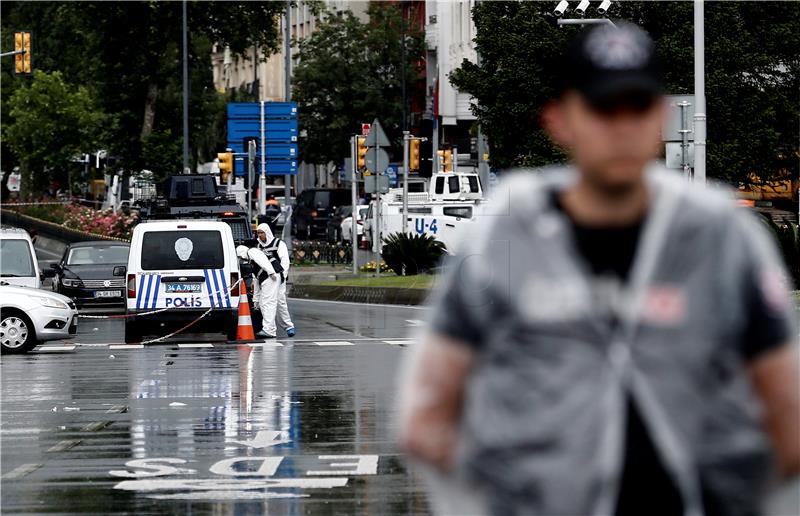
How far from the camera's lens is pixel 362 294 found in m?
38.1

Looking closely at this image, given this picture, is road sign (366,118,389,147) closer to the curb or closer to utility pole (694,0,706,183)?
the curb

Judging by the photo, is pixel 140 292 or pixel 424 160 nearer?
pixel 140 292

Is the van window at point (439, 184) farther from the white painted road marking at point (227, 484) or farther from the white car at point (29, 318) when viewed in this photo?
the white painted road marking at point (227, 484)

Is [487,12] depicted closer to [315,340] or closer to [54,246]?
[54,246]

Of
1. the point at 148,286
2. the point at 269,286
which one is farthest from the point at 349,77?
the point at 148,286

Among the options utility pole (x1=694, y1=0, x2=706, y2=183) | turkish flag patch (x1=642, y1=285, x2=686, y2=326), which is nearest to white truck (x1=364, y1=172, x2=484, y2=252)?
utility pole (x1=694, y1=0, x2=706, y2=183)

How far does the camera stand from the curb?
3659 cm

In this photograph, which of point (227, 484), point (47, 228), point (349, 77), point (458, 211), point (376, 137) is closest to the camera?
point (227, 484)

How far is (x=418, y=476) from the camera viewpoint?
11461 mm

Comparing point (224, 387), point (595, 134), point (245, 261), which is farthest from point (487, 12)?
point (595, 134)

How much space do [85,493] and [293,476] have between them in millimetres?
1284

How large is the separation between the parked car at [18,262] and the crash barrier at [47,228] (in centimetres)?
3195

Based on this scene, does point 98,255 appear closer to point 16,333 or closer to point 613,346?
point 16,333

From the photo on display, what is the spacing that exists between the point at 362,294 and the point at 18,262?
10275 mm
